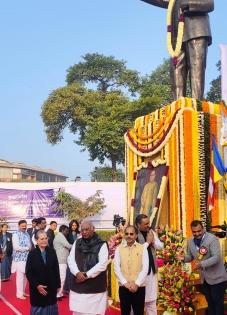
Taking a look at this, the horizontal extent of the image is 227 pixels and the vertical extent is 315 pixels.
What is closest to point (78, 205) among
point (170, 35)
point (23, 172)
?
point (170, 35)

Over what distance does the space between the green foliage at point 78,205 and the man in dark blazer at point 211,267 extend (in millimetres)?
12013

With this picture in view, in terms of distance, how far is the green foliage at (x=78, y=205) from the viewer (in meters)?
16.8

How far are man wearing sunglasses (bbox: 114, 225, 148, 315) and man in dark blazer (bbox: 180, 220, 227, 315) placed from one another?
0.58 m

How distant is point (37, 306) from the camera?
431 cm

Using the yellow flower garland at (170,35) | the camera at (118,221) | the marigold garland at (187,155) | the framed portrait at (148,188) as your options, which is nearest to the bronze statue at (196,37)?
the yellow flower garland at (170,35)

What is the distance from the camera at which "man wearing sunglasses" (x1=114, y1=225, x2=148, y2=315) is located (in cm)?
448

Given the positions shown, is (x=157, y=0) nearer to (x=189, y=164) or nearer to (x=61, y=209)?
(x=189, y=164)

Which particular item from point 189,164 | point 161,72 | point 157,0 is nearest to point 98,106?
point 161,72

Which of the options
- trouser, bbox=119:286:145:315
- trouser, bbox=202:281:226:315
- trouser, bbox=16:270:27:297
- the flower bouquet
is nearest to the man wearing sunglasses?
trouser, bbox=119:286:145:315

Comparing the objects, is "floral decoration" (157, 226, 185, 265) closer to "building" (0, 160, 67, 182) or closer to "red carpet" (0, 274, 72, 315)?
"red carpet" (0, 274, 72, 315)

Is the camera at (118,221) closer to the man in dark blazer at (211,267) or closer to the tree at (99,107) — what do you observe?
the man in dark blazer at (211,267)

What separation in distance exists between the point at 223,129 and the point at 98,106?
63.4ft

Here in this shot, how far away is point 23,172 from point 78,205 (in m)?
39.7

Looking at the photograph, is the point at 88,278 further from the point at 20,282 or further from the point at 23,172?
the point at 23,172
